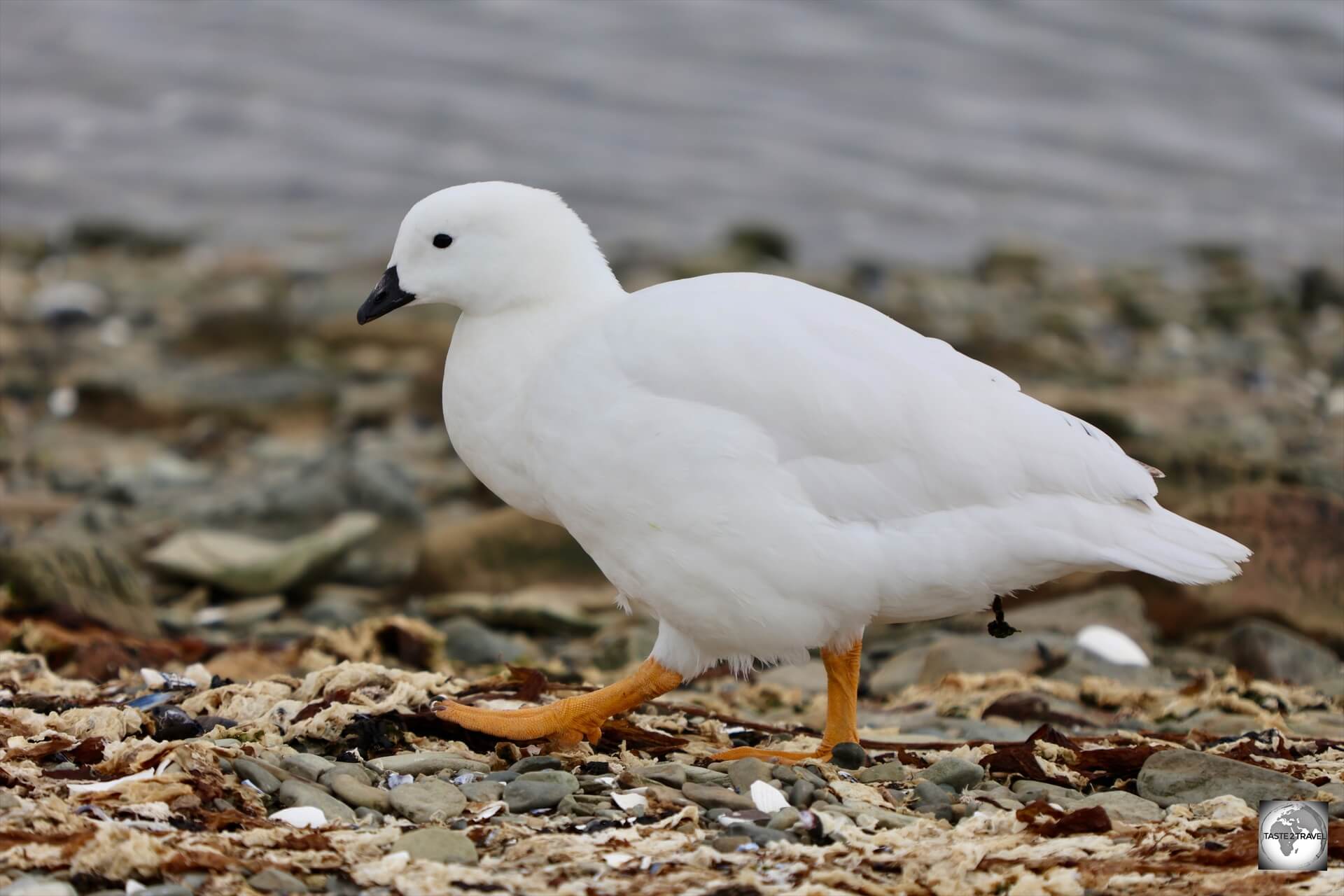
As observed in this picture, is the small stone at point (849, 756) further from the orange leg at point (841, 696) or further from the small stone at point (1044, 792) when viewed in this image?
the small stone at point (1044, 792)

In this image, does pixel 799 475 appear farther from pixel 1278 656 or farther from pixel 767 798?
pixel 1278 656

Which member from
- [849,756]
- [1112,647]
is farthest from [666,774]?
[1112,647]

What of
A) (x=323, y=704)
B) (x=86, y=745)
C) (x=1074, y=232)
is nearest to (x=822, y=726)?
(x=323, y=704)

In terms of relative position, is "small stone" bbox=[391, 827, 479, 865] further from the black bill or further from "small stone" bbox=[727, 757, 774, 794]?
the black bill

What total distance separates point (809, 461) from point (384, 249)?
1550 cm

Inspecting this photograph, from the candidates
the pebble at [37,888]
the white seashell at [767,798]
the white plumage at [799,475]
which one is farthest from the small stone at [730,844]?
the pebble at [37,888]

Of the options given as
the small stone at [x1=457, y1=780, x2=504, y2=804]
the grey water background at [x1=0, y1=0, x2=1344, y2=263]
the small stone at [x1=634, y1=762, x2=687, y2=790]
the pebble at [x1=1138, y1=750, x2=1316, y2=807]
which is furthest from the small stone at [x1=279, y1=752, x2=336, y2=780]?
the grey water background at [x1=0, y1=0, x2=1344, y2=263]

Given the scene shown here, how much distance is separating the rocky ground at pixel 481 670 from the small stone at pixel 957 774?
0.02m

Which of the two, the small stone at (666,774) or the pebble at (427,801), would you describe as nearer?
the pebble at (427,801)

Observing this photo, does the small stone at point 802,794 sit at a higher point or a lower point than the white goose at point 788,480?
lower

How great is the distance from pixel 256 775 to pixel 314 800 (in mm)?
223

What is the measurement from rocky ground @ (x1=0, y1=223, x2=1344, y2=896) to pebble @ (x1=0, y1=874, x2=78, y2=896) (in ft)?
0.08

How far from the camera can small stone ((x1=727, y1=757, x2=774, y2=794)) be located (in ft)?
15.4

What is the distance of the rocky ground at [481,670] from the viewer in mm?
4121
